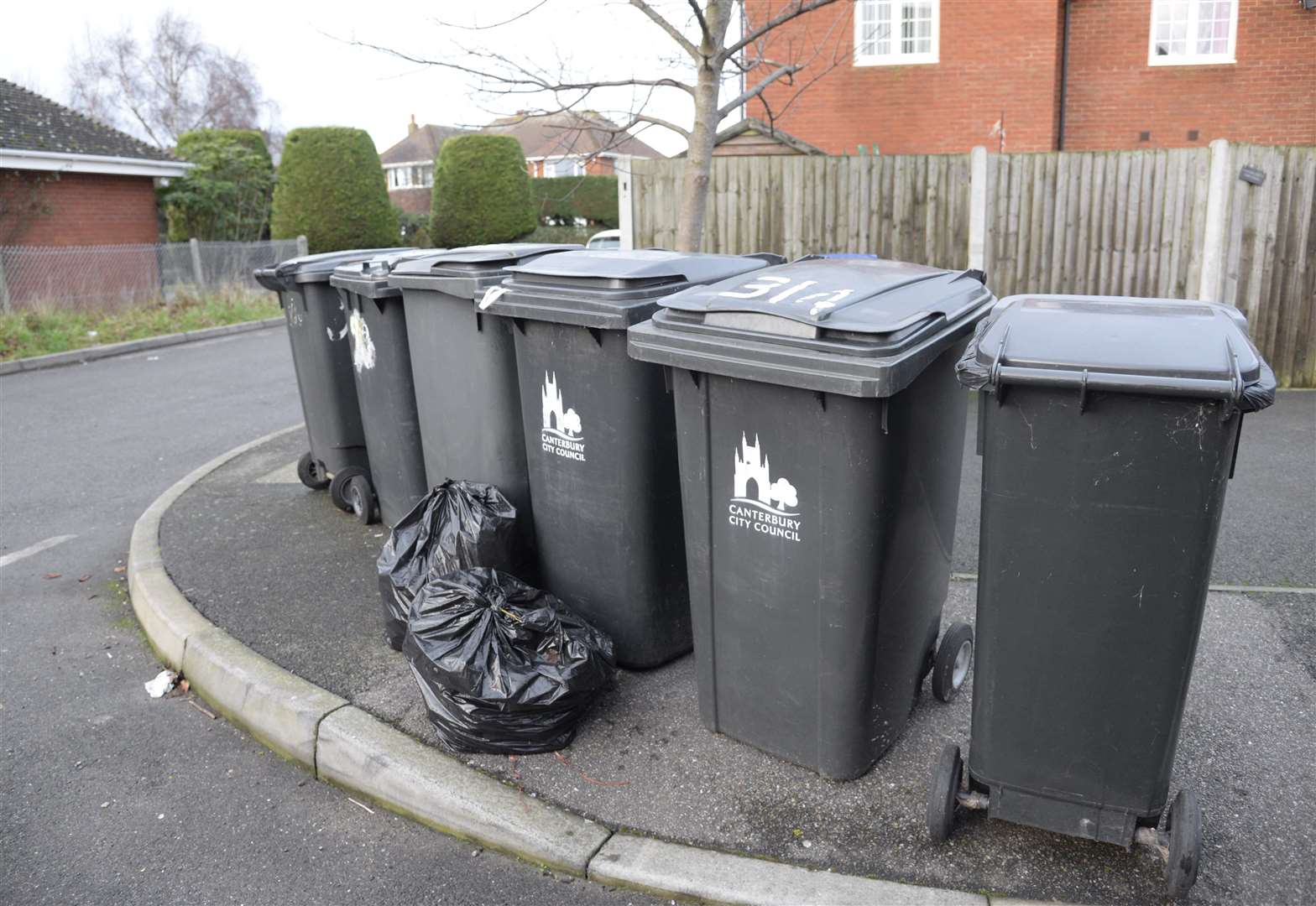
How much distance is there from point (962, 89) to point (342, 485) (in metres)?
12.3

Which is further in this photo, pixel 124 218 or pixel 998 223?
pixel 124 218

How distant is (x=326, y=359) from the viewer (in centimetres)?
552

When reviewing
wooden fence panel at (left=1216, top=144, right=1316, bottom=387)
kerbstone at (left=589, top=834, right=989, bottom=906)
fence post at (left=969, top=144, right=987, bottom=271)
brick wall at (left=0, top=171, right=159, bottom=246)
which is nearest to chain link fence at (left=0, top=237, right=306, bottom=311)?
brick wall at (left=0, top=171, right=159, bottom=246)

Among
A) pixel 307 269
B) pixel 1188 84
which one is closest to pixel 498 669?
pixel 307 269

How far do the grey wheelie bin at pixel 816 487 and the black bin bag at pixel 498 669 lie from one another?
43 cm

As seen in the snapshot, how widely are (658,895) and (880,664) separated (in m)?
0.93

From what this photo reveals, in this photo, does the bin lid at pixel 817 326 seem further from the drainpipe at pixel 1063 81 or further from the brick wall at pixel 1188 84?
the brick wall at pixel 1188 84

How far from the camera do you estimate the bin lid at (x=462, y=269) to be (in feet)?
13.1

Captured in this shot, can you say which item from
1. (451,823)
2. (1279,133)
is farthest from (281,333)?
(1279,133)

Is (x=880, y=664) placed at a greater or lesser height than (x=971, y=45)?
lesser

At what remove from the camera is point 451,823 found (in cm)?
296

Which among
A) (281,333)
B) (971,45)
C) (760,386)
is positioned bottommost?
(281,333)

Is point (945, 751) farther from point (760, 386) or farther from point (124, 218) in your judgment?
point (124, 218)

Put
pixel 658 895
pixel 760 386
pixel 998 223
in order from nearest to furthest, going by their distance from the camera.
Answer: pixel 658 895
pixel 760 386
pixel 998 223
